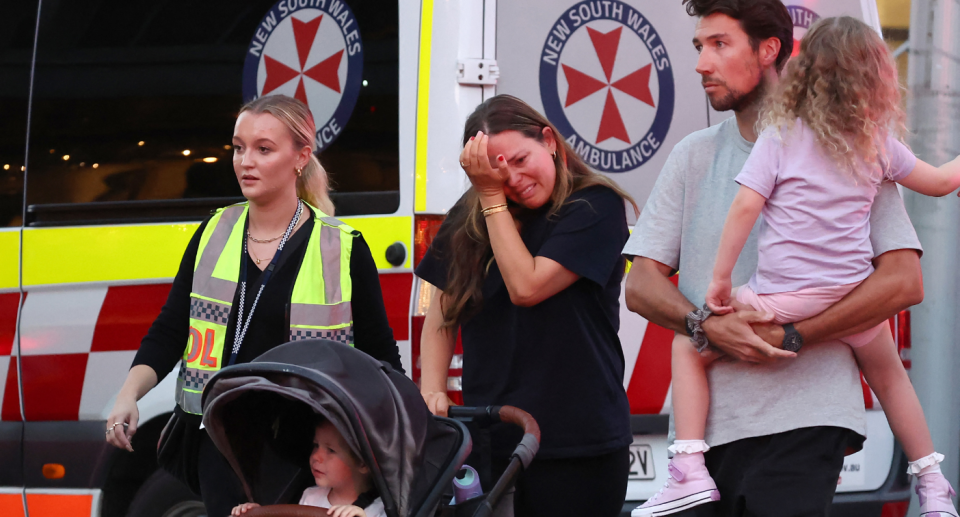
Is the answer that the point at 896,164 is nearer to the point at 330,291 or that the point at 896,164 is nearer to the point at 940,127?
the point at 330,291

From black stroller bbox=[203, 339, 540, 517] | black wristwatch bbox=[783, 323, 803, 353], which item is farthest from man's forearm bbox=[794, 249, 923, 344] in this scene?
black stroller bbox=[203, 339, 540, 517]

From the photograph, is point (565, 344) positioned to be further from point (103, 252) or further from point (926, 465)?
point (103, 252)

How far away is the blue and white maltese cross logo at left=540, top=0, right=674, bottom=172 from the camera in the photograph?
3.22 meters

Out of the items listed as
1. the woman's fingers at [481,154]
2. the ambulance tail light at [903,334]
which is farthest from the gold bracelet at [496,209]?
the ambulance tail light at [903,334]

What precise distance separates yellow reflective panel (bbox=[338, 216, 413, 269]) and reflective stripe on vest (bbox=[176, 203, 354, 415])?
2.28ft

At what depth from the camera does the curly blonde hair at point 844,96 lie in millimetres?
2025

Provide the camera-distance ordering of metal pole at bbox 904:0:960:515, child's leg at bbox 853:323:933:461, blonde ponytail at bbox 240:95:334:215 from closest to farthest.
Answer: child's leg at bbox 853:323:933:461 → blonde ponytail at bbox 240:95:334:215 → metal pole at bbox 904:0:960:515

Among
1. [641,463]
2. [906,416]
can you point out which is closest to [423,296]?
[641,463]

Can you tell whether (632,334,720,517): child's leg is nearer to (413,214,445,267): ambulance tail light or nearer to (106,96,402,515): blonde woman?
(106,96,402,515): blonde woman

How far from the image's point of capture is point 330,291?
2.45 metres

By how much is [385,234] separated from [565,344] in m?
1.08

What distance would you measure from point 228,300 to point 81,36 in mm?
1656

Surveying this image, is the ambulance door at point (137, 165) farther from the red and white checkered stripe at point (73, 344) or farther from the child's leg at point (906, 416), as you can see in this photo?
the child's leg at point (906, 416)

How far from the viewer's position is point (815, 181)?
204cm
